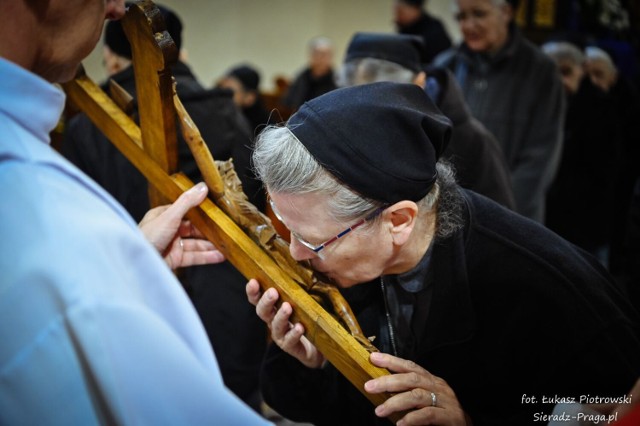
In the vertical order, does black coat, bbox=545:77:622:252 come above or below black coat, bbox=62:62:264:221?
below

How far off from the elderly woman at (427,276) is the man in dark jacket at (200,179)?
0.48 meters

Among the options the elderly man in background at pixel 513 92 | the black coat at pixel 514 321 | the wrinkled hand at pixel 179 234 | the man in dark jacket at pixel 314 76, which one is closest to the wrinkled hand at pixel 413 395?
the black coat at pixel 514 321

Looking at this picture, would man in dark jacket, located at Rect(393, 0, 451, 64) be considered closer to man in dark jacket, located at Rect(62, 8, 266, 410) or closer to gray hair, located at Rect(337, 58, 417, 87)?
gray hair, located at Rect(337, 58, 417, 87)

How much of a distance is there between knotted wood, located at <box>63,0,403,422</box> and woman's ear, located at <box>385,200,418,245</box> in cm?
19

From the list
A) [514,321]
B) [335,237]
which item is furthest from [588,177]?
[335,237]

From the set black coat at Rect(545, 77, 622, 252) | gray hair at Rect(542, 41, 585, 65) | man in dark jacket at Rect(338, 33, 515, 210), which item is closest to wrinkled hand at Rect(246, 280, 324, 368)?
man in dark jacket at Rect(338, 33, 515, 210)

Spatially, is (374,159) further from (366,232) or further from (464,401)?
(464,401)

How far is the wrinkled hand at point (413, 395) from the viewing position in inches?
51.9

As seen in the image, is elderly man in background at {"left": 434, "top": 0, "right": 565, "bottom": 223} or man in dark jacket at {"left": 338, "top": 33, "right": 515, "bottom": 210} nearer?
man in dark jacket at {"left": 338, "top": 33, "right": 515, "bottom": 210}

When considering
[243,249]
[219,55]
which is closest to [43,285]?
[243,249]

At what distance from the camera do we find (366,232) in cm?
150

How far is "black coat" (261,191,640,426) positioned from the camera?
5.05 ft

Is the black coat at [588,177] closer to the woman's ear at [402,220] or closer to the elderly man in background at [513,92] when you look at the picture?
the elderly man in background at [513,92]

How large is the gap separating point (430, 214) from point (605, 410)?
1.83 feet
